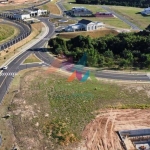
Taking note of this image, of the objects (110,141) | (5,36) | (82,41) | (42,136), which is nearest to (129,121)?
(110,141)

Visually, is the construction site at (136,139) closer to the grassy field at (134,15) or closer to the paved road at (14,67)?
the paved road at (14,67)

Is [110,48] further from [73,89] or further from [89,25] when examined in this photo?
[73,89]

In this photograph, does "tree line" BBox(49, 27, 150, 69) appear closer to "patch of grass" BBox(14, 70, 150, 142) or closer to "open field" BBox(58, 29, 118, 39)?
"patch of grass" BBox(14, 70, 150, 142)

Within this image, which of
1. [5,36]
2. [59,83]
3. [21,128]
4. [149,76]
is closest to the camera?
[21,128]

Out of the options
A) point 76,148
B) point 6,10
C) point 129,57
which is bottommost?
point 76,148

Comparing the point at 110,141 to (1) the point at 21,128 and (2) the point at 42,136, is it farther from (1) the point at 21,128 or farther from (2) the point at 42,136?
(1) the point at 21,128

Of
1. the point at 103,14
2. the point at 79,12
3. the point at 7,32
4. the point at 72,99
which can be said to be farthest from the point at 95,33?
the point at 72,99

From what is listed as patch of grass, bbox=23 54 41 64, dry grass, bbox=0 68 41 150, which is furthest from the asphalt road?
dry grass, bbox=0 68 41 150
